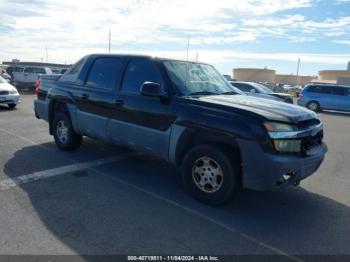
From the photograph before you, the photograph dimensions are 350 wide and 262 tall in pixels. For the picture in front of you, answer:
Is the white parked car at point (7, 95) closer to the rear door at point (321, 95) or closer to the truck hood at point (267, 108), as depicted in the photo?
the truck hood at point (267, 108)

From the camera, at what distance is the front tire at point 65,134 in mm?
7051

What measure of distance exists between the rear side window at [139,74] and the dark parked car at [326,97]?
1879cm

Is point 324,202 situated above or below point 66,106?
below

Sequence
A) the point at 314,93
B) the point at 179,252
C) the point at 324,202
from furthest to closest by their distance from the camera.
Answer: the point at 314,93 < the point at 324,202 < the point at 179,252

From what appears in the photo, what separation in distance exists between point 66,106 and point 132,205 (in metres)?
3.13

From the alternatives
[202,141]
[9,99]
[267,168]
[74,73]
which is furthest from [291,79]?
[267,168]

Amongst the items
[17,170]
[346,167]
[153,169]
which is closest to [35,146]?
[17,170]

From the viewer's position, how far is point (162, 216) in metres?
4.39

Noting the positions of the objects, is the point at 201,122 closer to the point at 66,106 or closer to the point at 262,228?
the point at 262,228

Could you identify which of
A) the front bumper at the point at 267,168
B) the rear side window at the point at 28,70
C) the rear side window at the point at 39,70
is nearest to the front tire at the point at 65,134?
the front bumper at the point at 267,168

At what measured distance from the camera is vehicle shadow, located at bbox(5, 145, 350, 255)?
12.4 ft

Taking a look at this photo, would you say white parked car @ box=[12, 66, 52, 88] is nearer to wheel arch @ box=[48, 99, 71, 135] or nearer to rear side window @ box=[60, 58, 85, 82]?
wheel arch @ box=[48, 99, 71, 135]

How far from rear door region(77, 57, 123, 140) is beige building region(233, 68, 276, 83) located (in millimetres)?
83112

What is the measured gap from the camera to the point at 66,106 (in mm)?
7066
